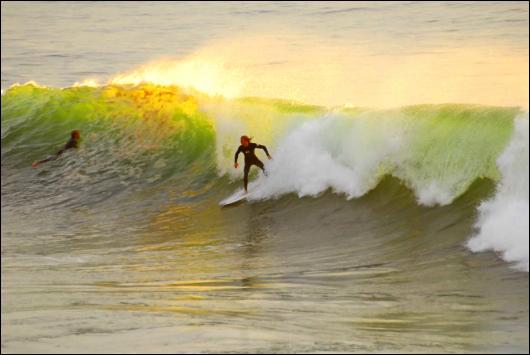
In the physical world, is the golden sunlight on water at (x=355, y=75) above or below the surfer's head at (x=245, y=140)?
above

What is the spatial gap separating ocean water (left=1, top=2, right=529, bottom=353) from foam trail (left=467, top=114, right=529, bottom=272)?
0.09ft

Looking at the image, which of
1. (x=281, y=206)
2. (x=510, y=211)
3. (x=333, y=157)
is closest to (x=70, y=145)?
(x=281, y=206)

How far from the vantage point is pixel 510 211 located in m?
13.5

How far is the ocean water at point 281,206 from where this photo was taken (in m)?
10.5

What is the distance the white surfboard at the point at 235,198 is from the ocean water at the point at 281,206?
0.24m

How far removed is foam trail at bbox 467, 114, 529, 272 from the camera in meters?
12.9

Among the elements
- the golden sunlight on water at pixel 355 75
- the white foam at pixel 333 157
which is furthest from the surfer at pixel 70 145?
the white foam at pixel 333 157

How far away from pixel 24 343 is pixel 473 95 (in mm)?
15567

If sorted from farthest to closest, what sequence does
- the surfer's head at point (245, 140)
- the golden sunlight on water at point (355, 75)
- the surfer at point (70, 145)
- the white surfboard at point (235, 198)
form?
the golden sunlight on water at point (355, 75), the surfer at point (70, 145), the white surfboard at point (235, 198), the surfer's head at point (245, 140)

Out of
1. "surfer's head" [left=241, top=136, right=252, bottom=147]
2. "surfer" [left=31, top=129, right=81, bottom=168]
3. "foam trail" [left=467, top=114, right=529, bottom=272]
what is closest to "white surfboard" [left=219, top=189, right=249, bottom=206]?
"surfer's head" [left=241, top=136, right=252, bottom=147]

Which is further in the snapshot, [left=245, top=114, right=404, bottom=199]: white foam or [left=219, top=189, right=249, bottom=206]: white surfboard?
[left=219, top=189, right=249, bottom=206]: white surfboard

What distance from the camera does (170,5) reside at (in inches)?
2213

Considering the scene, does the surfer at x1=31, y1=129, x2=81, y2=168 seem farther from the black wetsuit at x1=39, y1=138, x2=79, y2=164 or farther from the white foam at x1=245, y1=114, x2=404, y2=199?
the white foam at x1=245, y1=114, x2=404, y2=199

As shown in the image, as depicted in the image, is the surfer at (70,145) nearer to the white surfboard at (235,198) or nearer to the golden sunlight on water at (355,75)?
the golden sunlight on water at (355,75)
